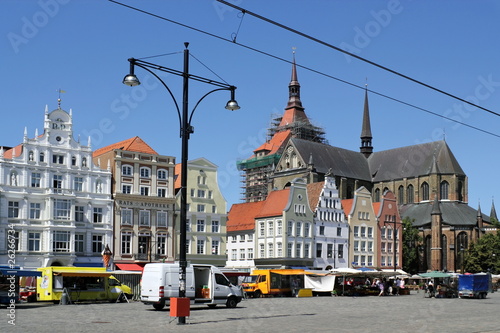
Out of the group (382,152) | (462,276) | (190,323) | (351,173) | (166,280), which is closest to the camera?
(190,323)

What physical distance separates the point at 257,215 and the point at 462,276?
1216 inches

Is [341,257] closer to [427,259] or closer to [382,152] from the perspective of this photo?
[427,259]

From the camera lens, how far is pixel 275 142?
5034 inches

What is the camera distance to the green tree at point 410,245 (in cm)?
9321

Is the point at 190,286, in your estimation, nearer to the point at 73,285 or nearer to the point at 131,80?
the point at 73,285

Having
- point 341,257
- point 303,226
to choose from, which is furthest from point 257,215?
point 341,257

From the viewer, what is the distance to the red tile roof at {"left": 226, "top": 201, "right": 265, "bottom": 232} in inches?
3063

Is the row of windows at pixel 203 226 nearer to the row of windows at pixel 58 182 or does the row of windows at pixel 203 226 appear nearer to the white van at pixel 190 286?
the row of windows at pixel 58 182

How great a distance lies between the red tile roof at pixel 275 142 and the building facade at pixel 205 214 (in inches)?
2257


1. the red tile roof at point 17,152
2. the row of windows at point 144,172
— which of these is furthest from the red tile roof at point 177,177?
the red tile roof at point 17,152

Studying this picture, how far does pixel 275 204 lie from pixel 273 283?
25.4m

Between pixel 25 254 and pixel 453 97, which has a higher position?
pixel 453 97

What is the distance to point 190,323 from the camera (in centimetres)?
2300

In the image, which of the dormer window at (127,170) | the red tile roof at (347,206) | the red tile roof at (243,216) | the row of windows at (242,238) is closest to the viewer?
the dormer window at (127,170)
